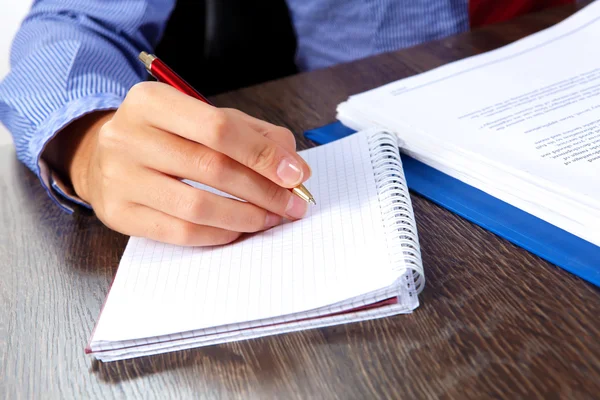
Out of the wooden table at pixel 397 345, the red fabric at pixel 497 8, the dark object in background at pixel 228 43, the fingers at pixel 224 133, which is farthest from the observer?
the dark object in background at pixel 228 43

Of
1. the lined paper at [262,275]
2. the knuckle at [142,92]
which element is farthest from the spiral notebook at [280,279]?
the knuckle at [142,92]

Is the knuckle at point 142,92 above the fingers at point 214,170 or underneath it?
above

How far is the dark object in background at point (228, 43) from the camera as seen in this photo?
1.06m

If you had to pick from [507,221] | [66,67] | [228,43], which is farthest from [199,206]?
[228,43]

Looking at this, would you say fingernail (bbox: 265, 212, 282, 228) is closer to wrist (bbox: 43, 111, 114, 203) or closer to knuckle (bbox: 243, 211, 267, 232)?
knuckle (bbox: 243, 211, 267, 232)

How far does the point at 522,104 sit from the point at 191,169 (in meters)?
0.30

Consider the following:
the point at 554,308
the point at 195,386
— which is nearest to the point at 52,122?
the point at 195,386

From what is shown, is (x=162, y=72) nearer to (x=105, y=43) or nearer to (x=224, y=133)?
(x=224, y=133)

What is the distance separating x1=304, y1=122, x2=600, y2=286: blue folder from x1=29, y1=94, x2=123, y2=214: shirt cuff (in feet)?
1.07

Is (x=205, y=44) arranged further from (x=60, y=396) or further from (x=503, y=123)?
(x=60, y=396)

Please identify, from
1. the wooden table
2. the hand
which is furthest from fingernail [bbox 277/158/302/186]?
the wooden table

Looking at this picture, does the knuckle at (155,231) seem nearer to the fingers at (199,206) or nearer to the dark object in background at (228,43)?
the fingers at (199,206)

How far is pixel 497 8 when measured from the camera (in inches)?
37.9

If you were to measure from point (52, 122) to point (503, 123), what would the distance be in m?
0.46
